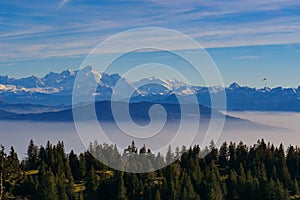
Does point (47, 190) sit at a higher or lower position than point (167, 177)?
lower

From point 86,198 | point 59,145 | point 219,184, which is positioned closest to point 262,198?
point 219,184

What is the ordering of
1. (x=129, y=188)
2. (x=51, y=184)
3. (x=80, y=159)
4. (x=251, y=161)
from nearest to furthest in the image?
(x=51, y=184) → (x=129, y=188) → (x=80, y=159) → (x=251, y=161)

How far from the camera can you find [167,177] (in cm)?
10119

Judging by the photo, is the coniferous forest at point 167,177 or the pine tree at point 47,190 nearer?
the pine tree at point 47,190

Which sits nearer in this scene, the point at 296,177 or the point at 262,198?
the point at 262,198

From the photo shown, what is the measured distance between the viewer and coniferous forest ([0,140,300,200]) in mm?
95750

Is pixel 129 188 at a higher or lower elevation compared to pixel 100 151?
lower

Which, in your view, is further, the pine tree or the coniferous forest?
the coniferous forest

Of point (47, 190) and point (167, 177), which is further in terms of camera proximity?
point (167, 177)

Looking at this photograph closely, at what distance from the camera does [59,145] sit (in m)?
126

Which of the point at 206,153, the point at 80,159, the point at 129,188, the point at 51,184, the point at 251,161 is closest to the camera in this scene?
the point at 51,184

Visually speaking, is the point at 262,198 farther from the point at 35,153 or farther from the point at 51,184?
the point at 35,153

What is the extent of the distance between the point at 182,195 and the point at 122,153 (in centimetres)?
3696

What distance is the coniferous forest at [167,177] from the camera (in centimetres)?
9575
